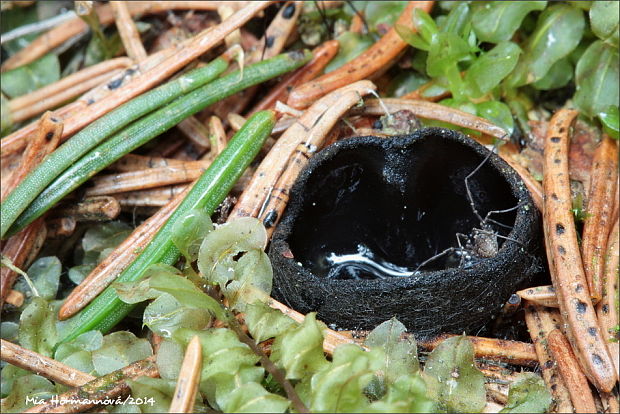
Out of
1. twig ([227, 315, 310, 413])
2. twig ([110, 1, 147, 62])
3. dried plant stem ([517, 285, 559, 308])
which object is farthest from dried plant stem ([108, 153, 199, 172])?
dried plant stem ([517, 285, 559, 308])

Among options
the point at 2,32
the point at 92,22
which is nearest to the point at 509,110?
the point at 92,22

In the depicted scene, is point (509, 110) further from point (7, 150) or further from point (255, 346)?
point (7, 150)

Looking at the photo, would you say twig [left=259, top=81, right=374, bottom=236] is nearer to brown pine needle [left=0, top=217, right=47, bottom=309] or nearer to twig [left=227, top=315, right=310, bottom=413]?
twig [left=227, top=315, right=310, bottom=413]

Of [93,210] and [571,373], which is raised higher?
[93,210]

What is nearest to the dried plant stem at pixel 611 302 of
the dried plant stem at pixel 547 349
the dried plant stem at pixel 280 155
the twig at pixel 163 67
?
the dried plant stem at pixel 547 349

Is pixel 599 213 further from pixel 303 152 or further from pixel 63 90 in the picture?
pixel 63 90

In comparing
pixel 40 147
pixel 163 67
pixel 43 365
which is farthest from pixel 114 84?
pixel 43 365
